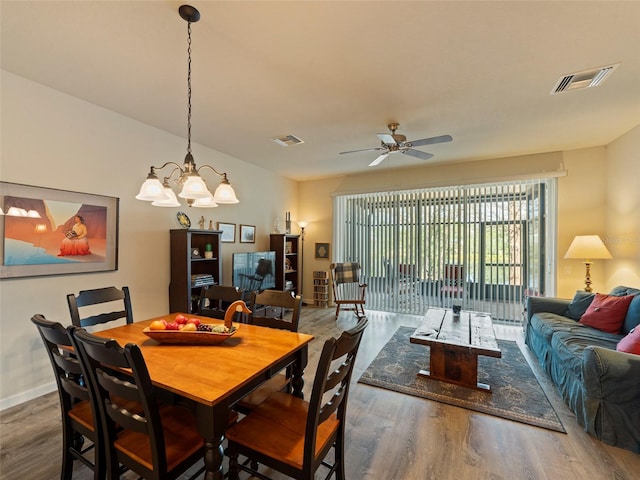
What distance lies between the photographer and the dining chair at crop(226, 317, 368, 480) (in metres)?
1.24

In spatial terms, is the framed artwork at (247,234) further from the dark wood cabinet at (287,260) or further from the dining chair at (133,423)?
the dining chair at (133,423)

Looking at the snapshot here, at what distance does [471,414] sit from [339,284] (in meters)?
3.40

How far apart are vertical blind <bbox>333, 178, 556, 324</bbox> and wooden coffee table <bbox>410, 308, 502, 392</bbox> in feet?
6.46

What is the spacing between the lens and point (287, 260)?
19.9 feet

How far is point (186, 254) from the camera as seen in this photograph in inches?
143

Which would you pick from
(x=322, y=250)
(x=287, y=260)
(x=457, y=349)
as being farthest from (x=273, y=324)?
(x=322, y=250)

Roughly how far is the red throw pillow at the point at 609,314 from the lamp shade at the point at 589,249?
838 millimetres

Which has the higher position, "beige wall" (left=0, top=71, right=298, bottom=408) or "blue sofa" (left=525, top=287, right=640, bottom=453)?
"beige wall" (left=0, top=71, right=298, bottom=408)

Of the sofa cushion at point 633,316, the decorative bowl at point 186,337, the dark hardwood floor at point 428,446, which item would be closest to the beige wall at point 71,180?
the dark hardwood floor at point 428,446

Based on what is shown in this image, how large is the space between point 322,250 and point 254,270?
191 cm

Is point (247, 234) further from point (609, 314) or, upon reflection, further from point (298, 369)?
point (609, 314)

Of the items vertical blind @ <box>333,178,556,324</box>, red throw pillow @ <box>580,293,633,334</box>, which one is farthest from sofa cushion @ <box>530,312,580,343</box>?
vertical blind @ <box>333,178,556,324</box>

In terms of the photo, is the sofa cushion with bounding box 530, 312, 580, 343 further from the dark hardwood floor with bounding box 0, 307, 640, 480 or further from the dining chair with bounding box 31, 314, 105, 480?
the dining chair with bounding box 31, 314, 105, 480

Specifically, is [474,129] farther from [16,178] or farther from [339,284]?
[16,178]
